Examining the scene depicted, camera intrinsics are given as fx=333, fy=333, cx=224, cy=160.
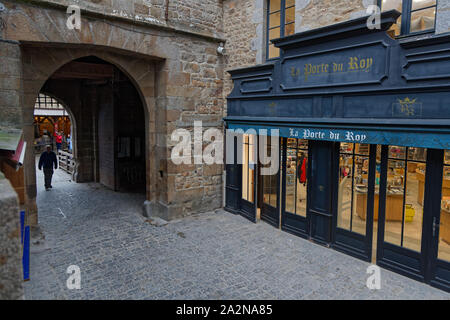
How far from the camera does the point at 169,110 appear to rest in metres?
7.57

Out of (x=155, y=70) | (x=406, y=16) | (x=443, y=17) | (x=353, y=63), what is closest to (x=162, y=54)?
(x=155, y=70)

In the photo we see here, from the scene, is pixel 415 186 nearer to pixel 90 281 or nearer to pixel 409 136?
pixel 409 136

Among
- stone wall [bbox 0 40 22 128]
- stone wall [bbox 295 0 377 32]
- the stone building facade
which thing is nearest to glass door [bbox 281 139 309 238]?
the stone building facade

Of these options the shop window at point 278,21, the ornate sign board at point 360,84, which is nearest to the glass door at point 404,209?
the ornate sign board at point 360,84

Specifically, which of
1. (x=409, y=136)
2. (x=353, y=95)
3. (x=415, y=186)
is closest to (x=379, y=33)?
(x=353, y=95)

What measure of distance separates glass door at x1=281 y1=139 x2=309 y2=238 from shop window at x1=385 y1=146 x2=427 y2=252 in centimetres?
169

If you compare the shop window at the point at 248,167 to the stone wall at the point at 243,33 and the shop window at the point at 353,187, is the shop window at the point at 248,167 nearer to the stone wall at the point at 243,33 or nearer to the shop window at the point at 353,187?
the stone wall at the point at 243,33

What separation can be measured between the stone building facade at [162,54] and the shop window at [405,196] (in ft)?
6.08

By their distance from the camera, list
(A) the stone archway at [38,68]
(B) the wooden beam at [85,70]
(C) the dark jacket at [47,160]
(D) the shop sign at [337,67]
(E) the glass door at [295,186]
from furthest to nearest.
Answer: (C) the dark jacket at [47,160] < (B) the wooden beam at [85,70] < (E) the glass door at [295,186] < (A) the stone archway at [38,68] < (D) the shop sign at [337,67]

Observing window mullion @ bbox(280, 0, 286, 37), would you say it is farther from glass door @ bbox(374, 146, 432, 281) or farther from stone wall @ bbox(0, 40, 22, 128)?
stone wall @ bbox(0, 40, 22, 128)

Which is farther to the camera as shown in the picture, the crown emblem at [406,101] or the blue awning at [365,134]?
the crown emblem at [406,101]

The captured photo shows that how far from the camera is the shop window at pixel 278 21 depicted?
6969 mm

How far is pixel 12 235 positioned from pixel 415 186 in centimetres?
509

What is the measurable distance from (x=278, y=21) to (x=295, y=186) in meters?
3.60
